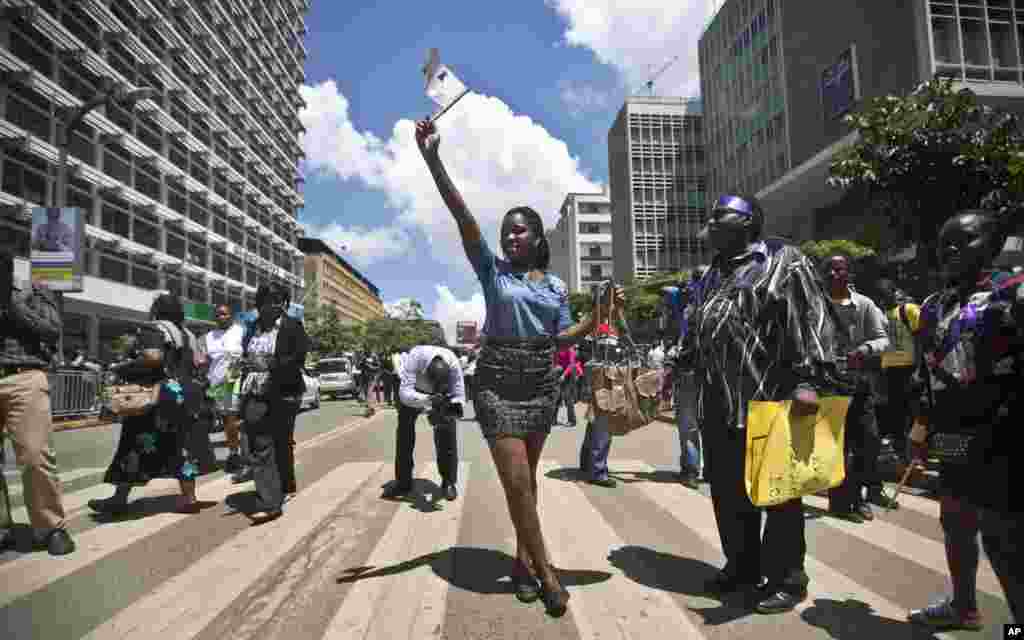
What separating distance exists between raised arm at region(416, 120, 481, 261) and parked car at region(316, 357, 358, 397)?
1002 inches

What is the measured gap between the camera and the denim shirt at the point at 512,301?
119 inches

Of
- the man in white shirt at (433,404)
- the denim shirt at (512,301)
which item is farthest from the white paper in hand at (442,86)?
the man in white shirt at (433,404)

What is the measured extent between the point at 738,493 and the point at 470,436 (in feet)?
28.9

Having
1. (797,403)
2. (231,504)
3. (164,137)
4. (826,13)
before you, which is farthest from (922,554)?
(164,137)

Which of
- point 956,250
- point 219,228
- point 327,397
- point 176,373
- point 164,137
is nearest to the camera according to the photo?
point 956,250

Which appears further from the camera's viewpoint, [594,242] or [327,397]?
[594,242]

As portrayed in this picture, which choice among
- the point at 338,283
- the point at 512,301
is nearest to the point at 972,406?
the point at 512,301

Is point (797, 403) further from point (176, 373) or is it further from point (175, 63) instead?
A: point (175, 63)

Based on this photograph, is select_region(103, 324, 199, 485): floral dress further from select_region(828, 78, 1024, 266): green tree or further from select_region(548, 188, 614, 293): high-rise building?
select_region(548, 188, 614, 293): high-rise building

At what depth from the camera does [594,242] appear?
298 feet

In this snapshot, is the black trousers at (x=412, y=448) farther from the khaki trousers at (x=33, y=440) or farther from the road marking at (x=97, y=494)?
the khaki trousers at (x=33, y=440)

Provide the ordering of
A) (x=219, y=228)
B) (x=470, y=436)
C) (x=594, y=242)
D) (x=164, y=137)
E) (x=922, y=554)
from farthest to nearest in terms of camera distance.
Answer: (x=594, y=242), (x=219, y=228), (x=164, y=137), (x=470, y=436), (x=922, y=554)

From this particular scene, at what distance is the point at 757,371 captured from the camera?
293 centimetres

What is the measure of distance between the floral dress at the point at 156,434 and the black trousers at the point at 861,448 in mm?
5329
